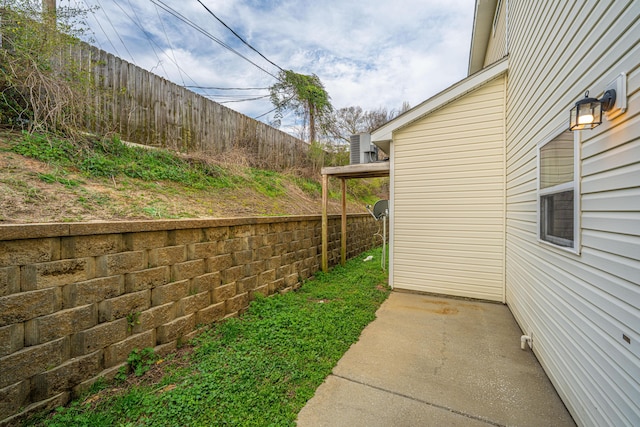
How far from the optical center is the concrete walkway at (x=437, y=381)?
1.81 m

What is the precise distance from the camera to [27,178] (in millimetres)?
2512

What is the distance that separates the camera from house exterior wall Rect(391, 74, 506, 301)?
4082mm

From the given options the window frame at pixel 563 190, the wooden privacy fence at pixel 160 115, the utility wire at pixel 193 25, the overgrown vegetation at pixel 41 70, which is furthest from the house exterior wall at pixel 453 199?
the utility wire at pixel 193 25

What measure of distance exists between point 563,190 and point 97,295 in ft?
11.5

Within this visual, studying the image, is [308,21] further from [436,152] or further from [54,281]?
[54,281]

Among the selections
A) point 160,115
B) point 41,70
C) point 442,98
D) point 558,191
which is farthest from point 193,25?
point 558,191

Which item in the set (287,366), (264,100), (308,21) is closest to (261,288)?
(287,366)

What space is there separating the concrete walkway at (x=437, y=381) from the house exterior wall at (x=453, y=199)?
1039 millimetres

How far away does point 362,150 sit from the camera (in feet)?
18.1

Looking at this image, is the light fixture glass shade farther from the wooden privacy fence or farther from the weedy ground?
the wooden privacy fence

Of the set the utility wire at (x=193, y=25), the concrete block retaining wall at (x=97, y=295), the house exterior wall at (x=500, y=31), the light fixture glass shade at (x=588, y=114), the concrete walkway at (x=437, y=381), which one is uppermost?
the utility wire at (x=193, y=25)

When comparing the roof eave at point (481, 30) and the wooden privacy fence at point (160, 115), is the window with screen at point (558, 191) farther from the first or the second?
the wooden privacy fence at point (160, 115)

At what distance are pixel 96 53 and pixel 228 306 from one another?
417cm

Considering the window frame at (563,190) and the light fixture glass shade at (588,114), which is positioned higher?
the light fixture glass shade at (588,114)
